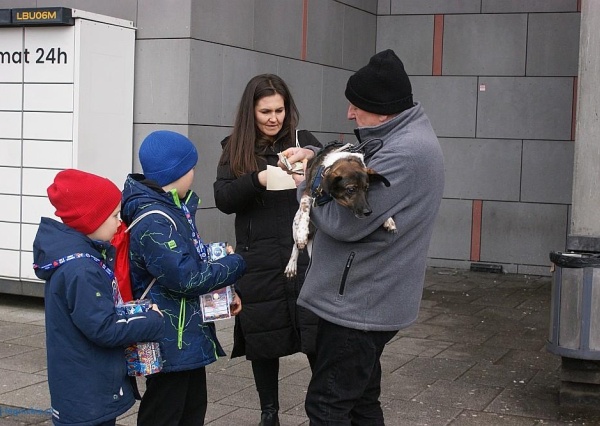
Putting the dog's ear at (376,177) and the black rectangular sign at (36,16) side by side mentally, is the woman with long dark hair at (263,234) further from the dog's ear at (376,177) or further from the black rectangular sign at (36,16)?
the black rectangular sign at (36,16)

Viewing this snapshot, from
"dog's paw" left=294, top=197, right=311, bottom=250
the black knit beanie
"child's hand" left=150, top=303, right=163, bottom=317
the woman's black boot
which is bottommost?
the woman's black boot

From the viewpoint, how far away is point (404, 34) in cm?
1178

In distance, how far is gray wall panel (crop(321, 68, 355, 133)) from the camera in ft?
35.3

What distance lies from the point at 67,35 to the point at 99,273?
4.76 metres

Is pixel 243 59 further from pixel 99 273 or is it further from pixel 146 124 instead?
pixel 99 273

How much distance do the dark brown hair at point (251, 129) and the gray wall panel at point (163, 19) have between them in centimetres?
347

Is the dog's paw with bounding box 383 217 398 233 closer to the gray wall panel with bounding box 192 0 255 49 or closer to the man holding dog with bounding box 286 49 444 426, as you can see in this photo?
the man holding dog with bounding box 286 49 444 426

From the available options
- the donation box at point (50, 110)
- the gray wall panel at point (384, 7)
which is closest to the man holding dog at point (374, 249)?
the donation box at point (50, 110)

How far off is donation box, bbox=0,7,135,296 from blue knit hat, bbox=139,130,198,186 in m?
3.97

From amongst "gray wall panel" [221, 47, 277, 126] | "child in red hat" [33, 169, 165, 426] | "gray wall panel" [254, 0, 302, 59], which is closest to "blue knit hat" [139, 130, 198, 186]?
"child in red hat" [33, 169, 165, 426]

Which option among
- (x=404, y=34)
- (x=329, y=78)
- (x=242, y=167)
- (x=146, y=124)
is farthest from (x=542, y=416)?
(x=404, y=34)

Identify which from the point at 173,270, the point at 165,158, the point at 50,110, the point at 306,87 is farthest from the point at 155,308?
the point at 306,87

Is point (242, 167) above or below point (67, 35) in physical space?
below

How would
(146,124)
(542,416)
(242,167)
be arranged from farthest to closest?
(146,124) < (542,416) < (242,167)
